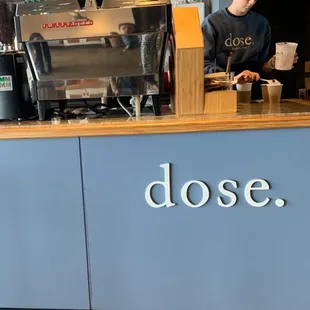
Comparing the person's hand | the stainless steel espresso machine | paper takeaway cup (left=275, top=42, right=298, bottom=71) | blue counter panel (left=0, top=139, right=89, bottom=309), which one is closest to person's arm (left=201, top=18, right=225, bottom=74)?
the person's hand

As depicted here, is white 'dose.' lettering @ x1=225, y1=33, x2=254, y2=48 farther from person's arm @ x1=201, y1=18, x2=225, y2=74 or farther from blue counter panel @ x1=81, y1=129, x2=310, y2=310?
blue counter panel @ x1=81, y1=129, x2=310, y2=310

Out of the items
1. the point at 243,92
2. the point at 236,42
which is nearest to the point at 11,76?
the point at 243,92

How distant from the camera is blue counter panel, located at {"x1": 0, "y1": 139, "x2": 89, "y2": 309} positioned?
49.5 inches

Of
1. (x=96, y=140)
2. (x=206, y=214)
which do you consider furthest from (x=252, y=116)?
(x=96, y=140)

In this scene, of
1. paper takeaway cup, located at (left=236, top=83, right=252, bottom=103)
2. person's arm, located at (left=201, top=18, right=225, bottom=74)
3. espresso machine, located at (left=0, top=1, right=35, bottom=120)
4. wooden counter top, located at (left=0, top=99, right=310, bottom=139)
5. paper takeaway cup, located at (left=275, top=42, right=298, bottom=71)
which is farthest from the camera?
person's arm, located at (left=201, top=18, right=225, bottom=74)

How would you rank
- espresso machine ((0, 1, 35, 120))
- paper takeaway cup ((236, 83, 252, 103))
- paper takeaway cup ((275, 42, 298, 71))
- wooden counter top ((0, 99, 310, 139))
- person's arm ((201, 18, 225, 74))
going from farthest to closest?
1. person's arm ((201, 18, 225, 74))
2. paper takeaway cup ((236, 83, 252, 103))
3. paper takeaway cup ((275, 42, 298, 71))
4. espresso machine ((0, 1, 35, 120))
5. wooden counter top ((0, 99, 310, 139))

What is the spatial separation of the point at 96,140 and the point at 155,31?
14.6 inches

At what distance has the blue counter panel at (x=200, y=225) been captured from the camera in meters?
1.20

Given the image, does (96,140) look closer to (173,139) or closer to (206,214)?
(173,139)

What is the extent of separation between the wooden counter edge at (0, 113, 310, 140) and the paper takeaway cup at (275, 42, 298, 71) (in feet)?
2.04

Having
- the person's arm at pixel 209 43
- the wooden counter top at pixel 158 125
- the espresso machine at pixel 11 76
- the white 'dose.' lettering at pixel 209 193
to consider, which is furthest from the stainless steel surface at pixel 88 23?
the person's arm at pixel 209 43

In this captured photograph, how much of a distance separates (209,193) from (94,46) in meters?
0.56

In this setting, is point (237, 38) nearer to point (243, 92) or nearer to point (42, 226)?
point (243, 92)

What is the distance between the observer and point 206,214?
1.23 metres
